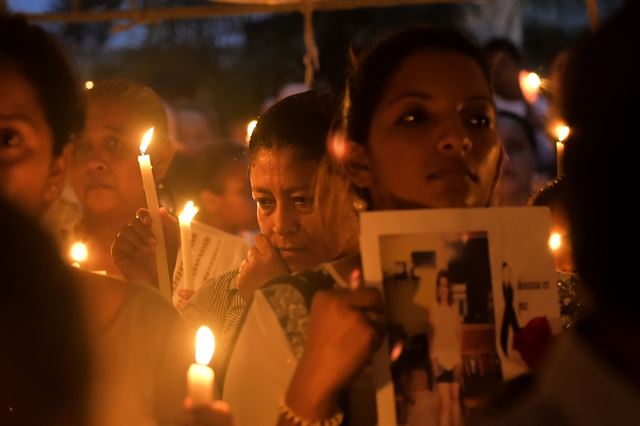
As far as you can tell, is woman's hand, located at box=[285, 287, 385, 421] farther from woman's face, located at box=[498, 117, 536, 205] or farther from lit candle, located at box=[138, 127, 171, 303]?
woman's face, located at box=[498, 117, 536, 205]

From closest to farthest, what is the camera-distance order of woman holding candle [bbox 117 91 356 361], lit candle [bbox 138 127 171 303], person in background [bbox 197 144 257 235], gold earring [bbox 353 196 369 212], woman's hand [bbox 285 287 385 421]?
woman's hand [bbox 285 287 385 421] → gold earring [bbox 353 196 369 212] → lit candle [bbox 138 127 171 303] → woman holding candle [bbox 117 91 356 361] → person in background [bbox 197 144 257 235]

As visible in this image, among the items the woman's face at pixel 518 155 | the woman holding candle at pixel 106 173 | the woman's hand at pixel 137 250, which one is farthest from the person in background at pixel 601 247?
the woman's face at pixel 518 155

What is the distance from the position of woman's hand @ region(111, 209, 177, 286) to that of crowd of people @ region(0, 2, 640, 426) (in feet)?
0.34

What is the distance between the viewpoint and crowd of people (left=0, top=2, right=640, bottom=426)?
1022 millimetres

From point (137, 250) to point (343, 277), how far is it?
89cm

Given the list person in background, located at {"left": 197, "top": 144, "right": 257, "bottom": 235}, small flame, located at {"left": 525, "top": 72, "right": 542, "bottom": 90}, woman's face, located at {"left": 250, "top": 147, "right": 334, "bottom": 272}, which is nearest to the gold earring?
woman's face, located at {"left": 250, "top": 147, "right": 334, "bottom": 272}

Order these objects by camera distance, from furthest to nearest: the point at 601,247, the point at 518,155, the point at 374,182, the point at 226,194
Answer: the point at 226,194 < the point at 518,155 < the point at 374,182 < the point at 601,247

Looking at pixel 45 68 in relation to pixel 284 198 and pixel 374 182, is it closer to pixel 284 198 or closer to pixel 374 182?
pixel 374 182

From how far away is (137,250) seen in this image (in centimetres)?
255

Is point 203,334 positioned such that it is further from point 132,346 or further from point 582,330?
point 582,330

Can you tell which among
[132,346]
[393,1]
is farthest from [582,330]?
[393,1]

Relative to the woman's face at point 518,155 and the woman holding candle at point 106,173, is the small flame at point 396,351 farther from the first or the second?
the woman's face at point 518,155

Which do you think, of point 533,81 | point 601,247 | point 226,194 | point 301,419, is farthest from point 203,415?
point 226,194

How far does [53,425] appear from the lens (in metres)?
1.51
